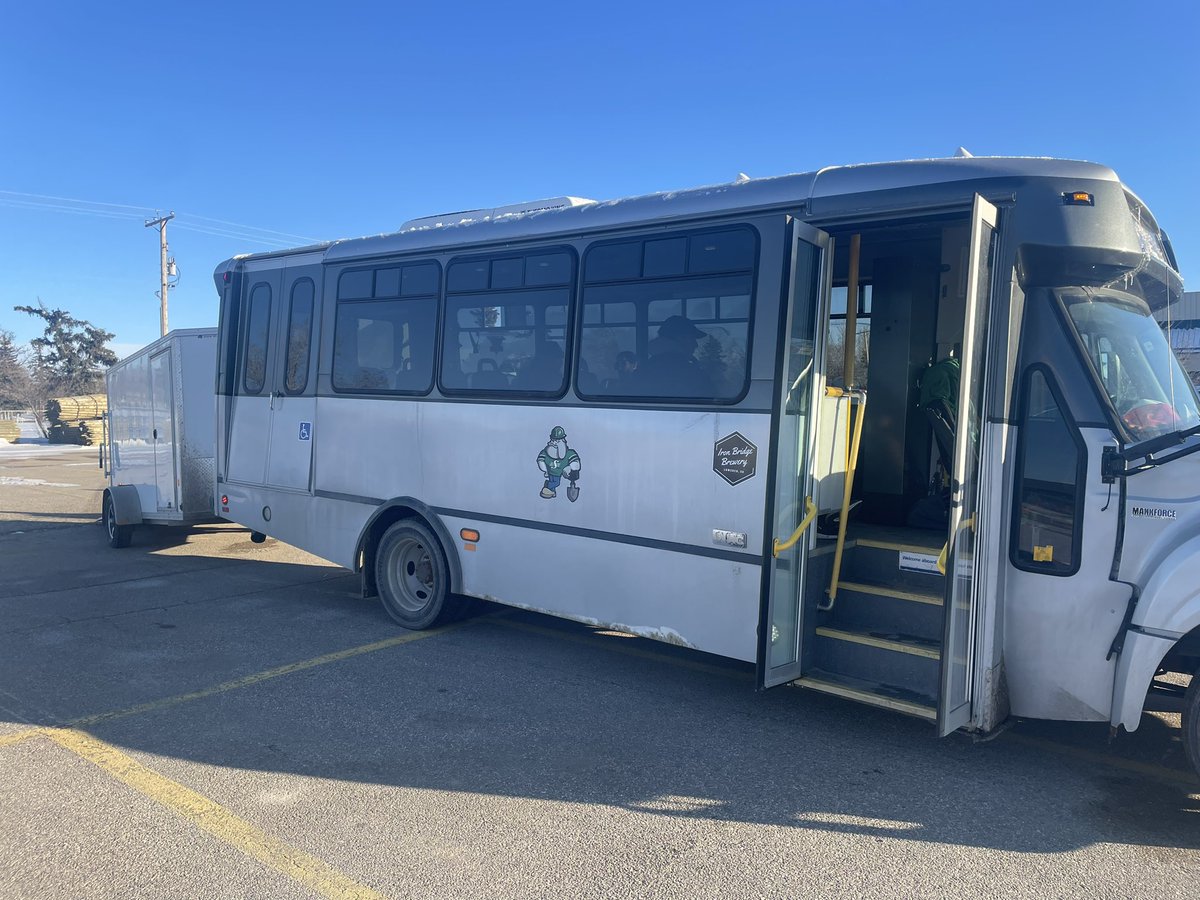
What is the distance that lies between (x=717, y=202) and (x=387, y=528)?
399 centimetres

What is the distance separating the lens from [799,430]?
15.6 ft

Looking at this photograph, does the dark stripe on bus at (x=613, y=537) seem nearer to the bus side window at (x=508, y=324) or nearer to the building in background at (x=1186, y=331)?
the bus side window at (x=508, y=324)

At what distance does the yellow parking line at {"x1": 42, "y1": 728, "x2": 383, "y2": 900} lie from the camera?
3.41m

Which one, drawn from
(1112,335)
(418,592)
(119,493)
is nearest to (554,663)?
(418,592)

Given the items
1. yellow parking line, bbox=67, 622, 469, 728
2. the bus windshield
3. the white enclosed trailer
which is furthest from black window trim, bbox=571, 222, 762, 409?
the white enclosed trailer

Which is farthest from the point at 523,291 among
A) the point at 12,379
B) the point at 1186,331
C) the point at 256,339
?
the point at 12,379

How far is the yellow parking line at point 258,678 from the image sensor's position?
5133mm

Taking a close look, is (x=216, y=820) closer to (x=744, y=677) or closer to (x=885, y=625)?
(x=744, y=677)

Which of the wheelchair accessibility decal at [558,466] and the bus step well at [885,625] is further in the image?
the wheelchair accessibility decal at [558,466]

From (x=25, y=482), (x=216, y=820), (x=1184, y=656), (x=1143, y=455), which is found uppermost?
(x=1143, y=455)

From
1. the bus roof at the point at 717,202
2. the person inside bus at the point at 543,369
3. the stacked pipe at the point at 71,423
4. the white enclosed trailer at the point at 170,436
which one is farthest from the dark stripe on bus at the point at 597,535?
the stacked pipe at the point at 71,423

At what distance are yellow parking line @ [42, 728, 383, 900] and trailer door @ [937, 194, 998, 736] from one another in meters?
2.81

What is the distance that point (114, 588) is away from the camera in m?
8.65

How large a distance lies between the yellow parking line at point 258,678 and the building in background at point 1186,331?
18.3 ft
